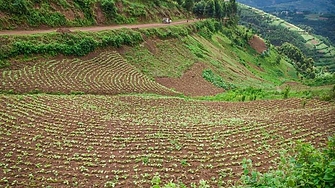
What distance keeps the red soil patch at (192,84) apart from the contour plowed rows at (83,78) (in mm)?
3291

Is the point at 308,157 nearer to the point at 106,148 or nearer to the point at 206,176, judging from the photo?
the point at 206,176

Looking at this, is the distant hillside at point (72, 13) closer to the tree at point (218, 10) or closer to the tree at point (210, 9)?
the tree at point (210, 9)

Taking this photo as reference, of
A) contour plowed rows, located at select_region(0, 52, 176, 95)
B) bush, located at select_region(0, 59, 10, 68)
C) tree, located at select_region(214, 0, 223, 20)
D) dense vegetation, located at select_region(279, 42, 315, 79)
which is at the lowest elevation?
dense vegetation, located at select_region(279, 42, 315, 79)

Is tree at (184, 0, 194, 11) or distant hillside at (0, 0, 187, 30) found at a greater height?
tree at (184, 0, 194, 11)

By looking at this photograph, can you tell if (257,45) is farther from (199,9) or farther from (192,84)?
(192,84)

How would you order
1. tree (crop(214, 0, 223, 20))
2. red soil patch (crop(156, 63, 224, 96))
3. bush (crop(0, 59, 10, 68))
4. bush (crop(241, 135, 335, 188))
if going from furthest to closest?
tree (crop(214, 0, 223, 20)), red soil patch (crop(156, 63, 224, 96)), bush (crop(0, 59, 10, 68)), bush (crop(241, 135, 335, 188))

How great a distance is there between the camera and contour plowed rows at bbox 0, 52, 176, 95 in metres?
22.8

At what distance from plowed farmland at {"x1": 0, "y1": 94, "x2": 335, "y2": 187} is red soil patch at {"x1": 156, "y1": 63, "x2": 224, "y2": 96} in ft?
39.5

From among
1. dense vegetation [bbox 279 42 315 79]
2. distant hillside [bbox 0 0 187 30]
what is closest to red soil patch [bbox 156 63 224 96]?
distant hillside [bbox 0 0 187 30]

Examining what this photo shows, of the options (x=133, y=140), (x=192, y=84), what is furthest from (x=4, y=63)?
(x=192, y=84)

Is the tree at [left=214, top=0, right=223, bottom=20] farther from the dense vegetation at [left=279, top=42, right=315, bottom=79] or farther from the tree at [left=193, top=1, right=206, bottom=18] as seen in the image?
the dense vegetation at [left=279, top=42, right=315, bottom=79]

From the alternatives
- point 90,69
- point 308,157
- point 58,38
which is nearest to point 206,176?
point 308,157

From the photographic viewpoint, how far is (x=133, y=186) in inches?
450

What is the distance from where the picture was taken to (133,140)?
15266 mm
